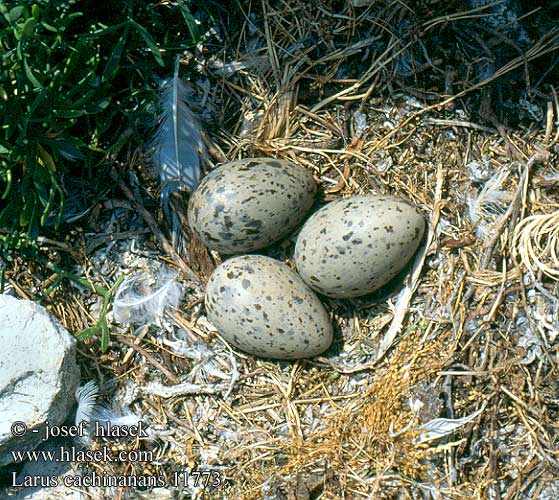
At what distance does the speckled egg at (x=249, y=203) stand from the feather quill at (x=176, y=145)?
0.12m

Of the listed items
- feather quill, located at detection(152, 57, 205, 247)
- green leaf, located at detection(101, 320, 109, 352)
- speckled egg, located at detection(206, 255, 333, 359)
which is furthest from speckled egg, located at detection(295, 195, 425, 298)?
green leaf, located at detection(101, 320, 109, 352)

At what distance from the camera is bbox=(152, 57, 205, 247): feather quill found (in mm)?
2268

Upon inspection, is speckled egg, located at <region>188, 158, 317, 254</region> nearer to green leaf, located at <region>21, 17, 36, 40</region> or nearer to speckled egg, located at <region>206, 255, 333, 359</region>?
speckled egg, located at <region>206, 255, 333, 359</region>

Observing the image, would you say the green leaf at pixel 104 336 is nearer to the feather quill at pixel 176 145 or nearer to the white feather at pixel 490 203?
the feather quill at pixel 176 145

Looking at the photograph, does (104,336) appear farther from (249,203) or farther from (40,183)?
(249,203)

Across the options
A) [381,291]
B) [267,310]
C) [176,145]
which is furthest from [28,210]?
[381,291]

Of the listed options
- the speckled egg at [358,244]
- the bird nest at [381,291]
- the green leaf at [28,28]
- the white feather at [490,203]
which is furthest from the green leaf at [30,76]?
the white feather at [490,203]

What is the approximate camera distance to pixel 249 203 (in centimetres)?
210

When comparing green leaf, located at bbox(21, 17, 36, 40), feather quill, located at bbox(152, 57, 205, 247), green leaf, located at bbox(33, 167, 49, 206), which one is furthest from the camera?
feather quill, located at bbox(152, 57, 205, 247)

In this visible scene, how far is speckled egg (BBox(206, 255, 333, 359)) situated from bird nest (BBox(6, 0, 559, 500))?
0.13 metres

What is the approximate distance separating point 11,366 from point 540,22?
1896 mm

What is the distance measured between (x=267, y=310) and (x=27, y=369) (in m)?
0.74

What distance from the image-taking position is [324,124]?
7.52 ft

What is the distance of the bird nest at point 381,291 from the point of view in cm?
214
